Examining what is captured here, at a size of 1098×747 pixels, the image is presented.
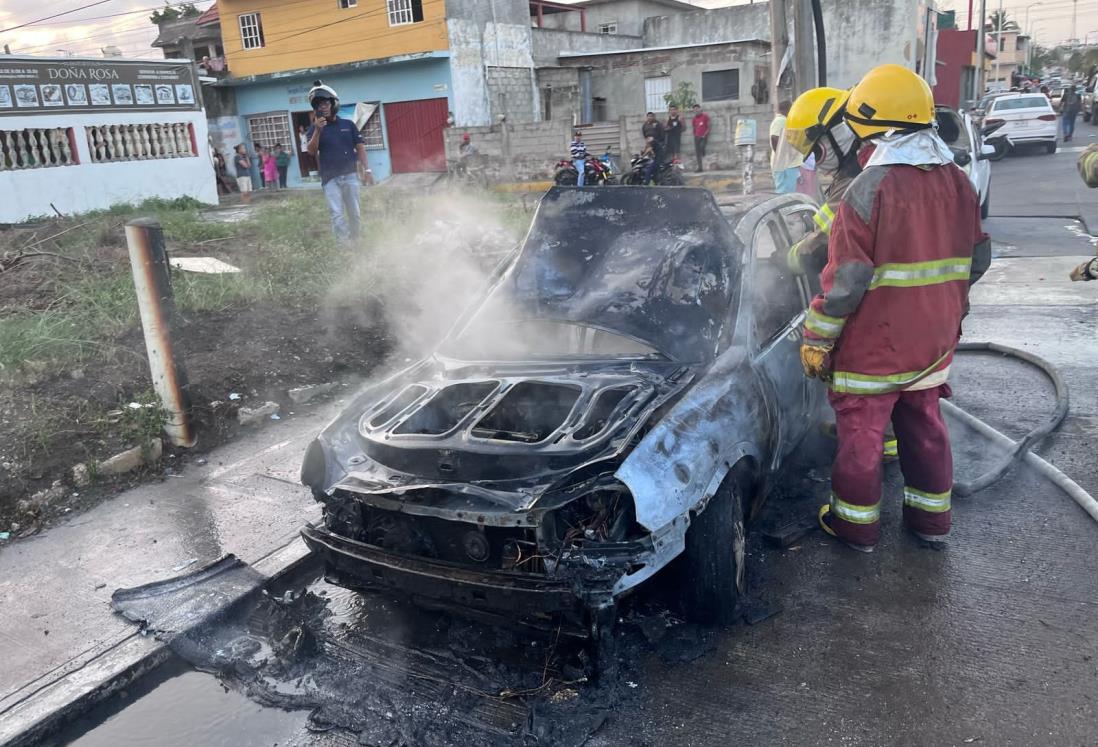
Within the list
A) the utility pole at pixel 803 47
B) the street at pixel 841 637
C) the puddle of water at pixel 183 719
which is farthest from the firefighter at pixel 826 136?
the utility pole at pixel 803 47

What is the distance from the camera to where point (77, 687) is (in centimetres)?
328

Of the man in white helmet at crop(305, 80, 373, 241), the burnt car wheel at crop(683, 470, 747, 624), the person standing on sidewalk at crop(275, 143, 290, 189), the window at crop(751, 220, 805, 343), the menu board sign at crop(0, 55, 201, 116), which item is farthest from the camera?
the person standing on sidewalk at crop(275, 143, 290, 189)

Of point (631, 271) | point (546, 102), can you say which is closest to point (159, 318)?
point (631, 271)

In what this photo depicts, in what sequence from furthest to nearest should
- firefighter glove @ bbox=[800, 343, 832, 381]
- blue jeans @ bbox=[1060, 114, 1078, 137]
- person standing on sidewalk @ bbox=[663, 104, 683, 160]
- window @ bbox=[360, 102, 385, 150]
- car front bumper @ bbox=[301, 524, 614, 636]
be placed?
window @ bbox=[360, 102, 385, 150], blue jeans @ bbox=[1060, 114, 1078, 137], person standing on sidewalk @ bbox=[663, 104, 683, 160], firefighter glove @ bbox=[800, 343, 832, 381], car front bumper @ bbox=[301, 524, 614, 636]

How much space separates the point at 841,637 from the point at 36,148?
753 inches

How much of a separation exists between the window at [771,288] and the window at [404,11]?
2401cm

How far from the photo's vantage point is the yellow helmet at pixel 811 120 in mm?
4625

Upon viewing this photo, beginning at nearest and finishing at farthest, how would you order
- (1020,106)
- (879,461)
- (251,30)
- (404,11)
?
(879,461) → (1020,106) → (404,11) → (251,30)

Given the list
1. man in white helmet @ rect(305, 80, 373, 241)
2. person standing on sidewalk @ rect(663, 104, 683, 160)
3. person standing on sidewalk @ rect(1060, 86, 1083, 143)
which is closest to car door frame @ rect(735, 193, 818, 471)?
man in white helmet @ rect(305, 80, 373, 241)

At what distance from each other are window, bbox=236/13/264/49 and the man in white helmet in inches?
930

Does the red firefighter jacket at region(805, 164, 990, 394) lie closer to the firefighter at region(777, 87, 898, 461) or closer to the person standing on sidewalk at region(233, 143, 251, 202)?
the firefighter at region(777, 87, 898, 461)

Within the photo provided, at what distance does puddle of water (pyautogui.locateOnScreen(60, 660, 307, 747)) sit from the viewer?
9.91ft

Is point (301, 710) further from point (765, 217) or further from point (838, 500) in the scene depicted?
point (765, 217)

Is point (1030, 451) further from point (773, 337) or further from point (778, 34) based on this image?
point (778, 34)
